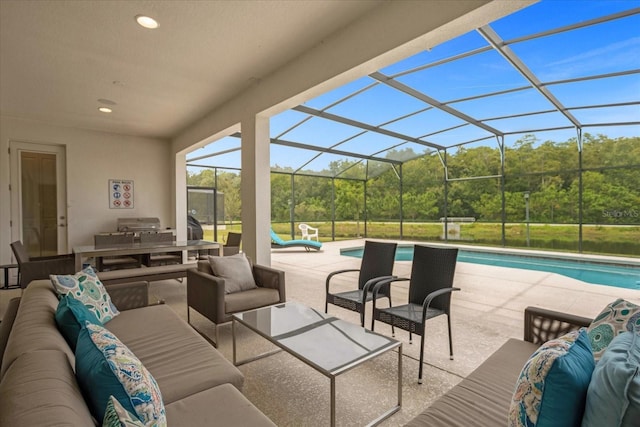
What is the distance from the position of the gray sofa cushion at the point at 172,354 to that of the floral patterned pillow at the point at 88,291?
102 millimetres

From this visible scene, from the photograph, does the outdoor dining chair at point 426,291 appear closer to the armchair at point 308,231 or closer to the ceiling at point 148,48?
the ceiling at point 148,48

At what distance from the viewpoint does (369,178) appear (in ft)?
39.6

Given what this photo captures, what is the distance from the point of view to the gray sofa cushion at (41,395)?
0.77 meters

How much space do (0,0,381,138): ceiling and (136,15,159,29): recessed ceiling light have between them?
0.17 ft

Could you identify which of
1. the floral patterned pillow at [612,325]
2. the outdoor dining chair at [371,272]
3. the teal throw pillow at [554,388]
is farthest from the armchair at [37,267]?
the floral patterned pillow at [612,325]

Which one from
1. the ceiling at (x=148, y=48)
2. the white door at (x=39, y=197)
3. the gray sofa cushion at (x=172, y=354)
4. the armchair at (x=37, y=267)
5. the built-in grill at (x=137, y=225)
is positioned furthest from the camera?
the built-in grill at (x=137, y=225)

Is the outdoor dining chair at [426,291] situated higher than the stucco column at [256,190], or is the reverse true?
the stucco column at [256,190]

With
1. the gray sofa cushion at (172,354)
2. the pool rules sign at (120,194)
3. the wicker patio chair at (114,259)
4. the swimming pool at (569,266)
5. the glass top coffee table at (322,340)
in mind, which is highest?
the pool rules sign at (120,194)

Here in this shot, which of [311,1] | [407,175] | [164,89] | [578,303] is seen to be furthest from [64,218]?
[407,175]

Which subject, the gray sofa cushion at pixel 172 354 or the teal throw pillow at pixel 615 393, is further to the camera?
the gray sofa cushion at pixel 172 354

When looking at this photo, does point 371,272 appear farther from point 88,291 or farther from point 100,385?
point 100,385

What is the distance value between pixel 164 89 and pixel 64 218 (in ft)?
12.5

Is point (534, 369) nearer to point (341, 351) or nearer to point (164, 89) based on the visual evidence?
point (341, 351)

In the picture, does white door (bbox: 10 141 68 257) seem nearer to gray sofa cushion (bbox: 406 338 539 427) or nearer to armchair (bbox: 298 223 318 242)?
armchair (bbox: 298 223 318 242)
